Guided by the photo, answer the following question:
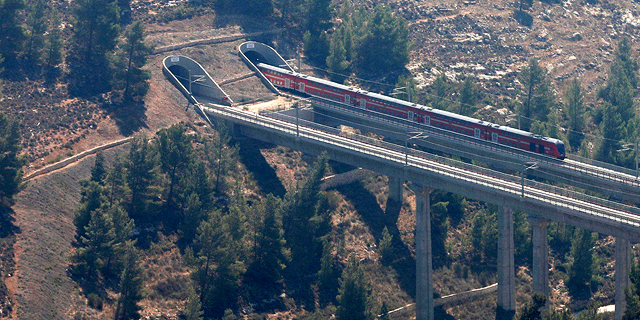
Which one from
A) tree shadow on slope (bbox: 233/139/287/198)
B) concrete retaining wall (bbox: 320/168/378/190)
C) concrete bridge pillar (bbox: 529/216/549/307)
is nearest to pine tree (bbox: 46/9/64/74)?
tree shadow on slope (bbox: 233/139/287/198)

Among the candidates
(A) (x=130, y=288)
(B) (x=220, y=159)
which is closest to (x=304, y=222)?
(B) (x=220, y=159)

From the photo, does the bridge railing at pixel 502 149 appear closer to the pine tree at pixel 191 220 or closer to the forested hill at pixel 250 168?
the forested hill at pixel 250 168

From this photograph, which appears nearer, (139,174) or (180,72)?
(139,174)

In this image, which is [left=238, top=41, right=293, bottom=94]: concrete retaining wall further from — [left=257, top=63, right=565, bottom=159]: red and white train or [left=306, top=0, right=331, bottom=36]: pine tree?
[left=306, top=0, right=331, bottom=36]: pine tree

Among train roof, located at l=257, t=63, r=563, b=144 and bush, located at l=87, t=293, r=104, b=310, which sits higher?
train roof, located at l=257, t=63, r=563, b=144

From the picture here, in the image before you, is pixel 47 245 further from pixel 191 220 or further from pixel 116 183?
pixel 191 220

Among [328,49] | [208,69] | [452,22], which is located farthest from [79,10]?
[452,22]
